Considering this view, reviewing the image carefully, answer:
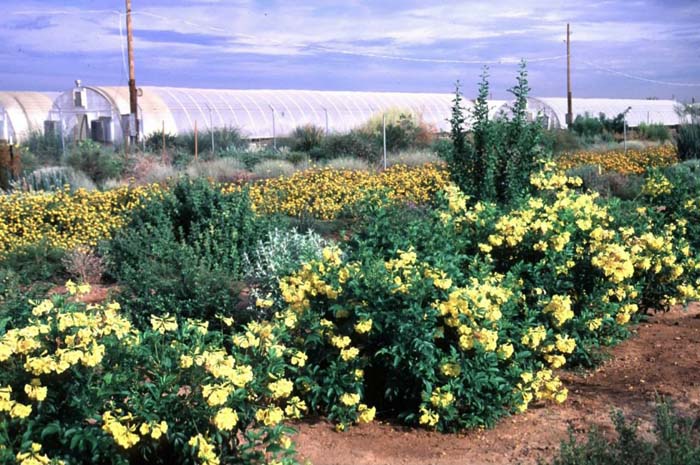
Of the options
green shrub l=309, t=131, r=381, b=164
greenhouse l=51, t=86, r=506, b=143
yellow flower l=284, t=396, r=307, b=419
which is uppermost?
greenhouse l=51, t=86, r=506, b=143

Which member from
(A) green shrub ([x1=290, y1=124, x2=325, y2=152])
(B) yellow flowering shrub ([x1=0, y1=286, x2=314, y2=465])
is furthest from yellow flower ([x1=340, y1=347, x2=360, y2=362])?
(A) green shrub ([x1=290, y1=124, x2=325, y2=152])

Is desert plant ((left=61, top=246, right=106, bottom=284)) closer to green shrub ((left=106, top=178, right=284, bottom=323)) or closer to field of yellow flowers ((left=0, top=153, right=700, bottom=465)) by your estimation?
green shrub ((left=106, top=178, right=284, bottom=323))

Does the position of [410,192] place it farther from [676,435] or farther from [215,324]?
[676,435]

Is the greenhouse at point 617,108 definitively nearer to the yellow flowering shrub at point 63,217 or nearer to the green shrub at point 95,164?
the green shrub at point 95,164

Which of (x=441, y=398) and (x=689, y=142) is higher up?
(x=689, y=142)

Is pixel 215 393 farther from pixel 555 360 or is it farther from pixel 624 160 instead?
pixel 624 160

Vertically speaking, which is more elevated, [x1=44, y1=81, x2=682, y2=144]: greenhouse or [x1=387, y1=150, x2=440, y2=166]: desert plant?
[x1=44, y1=81, x2=682, y2=144]: greenhouse

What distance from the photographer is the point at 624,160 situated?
2117 cm

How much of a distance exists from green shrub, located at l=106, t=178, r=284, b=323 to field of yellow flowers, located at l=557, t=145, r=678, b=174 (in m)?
11.4

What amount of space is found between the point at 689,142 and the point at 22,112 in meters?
26.4

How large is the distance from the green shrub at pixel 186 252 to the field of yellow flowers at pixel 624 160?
1144 cm

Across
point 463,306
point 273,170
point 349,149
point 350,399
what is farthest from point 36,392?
point 349,149

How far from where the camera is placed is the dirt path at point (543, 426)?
15.6 feet

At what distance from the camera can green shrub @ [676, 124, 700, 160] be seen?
21.7m
